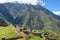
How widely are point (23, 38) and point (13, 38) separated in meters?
1.23

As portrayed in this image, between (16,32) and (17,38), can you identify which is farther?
(16,32)

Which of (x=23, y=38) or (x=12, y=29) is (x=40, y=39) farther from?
(x=23, y=38)

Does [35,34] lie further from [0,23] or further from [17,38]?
[17,38]

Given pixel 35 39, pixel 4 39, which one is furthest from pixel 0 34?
pixel 35 39

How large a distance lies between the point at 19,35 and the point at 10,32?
6.29 ft

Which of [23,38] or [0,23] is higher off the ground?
[0,23]

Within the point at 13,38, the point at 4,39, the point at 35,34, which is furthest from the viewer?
the point at 35,34

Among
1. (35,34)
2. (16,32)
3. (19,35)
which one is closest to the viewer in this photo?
(19,35)

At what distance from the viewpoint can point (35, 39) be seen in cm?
2300

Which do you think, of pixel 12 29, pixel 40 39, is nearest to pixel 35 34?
pixel 40 39

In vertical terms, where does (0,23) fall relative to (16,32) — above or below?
above

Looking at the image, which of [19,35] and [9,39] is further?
[19,35]

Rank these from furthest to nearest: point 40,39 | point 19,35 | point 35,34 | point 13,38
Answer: point 35,34, point 40,39, point 19,35, point 13,38

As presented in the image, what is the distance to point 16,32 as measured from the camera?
20484mm
